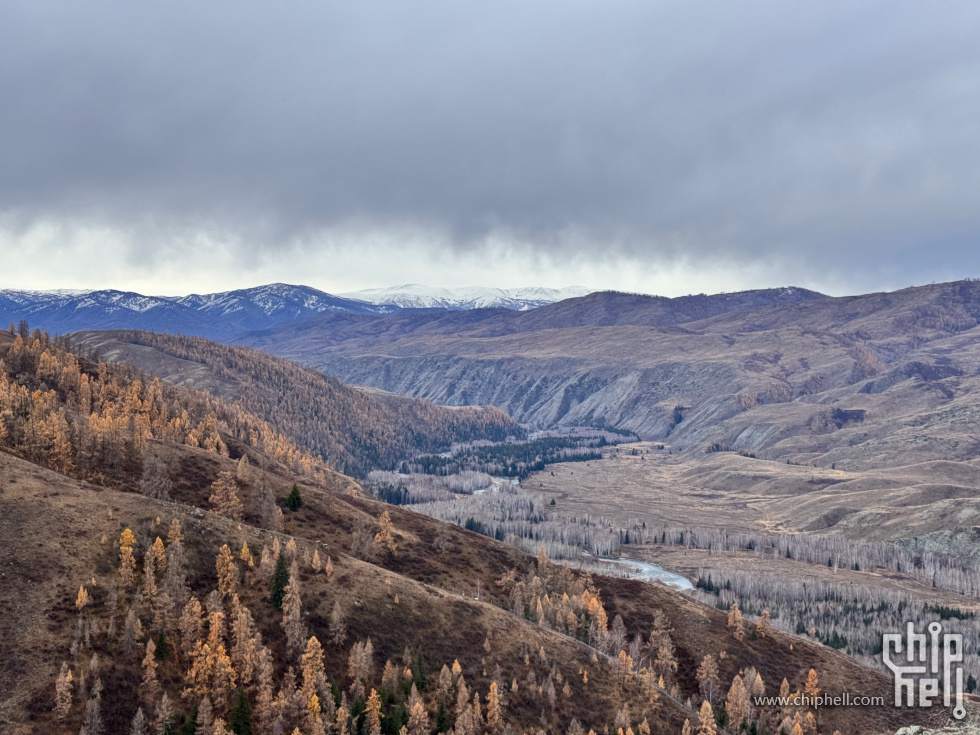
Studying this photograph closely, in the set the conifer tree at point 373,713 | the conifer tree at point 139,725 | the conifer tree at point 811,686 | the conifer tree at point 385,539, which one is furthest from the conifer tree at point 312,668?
the conifer tree at point 811,686

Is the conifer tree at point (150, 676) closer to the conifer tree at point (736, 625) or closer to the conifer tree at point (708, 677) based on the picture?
the conifer tree at point (708, 677)

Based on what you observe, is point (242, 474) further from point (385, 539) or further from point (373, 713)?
point (373, 713)

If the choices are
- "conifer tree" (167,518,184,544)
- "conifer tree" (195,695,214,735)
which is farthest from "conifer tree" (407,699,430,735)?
"conifer tree" (167,518,184,544)

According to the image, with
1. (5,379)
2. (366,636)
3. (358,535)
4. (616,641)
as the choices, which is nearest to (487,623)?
(366,636)

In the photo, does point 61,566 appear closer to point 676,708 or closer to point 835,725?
point 676,708

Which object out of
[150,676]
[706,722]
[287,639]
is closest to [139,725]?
[150,676]

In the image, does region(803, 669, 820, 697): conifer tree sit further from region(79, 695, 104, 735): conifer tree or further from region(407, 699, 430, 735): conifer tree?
region(79, 695, 104, 735): conifer tree

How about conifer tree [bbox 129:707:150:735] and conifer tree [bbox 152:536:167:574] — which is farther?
conifer tree [bbox 152:536:167:574]

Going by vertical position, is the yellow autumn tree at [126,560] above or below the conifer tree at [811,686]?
above
